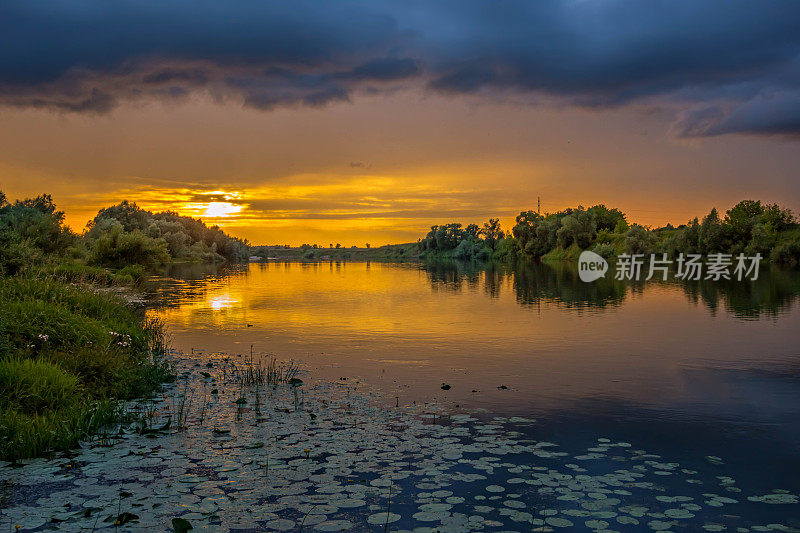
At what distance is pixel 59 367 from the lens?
16109 millimetres

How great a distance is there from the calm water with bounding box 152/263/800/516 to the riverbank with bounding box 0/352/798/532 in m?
1.32

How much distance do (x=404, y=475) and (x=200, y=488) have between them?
11.6 feet

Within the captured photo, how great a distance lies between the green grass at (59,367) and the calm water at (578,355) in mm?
5552

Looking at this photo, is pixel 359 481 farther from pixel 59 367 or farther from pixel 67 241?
pixel 67 241

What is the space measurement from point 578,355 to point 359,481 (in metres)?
16.8

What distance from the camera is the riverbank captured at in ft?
29.9

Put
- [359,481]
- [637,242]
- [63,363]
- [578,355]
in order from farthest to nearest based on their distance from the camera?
[637,242] → [578,355] → [63,363] → [359,481]

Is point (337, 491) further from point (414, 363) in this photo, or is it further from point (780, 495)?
point (414, 363)

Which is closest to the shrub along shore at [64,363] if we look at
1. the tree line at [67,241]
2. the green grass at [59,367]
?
the green grass at [59,367]

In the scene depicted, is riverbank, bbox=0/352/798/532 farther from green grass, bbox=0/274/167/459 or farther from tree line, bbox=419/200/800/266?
tree line, bbox=419/200/800/266

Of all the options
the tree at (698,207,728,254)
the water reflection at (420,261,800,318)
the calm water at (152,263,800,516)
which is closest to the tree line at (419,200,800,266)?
the tree at (698,207,728,254)

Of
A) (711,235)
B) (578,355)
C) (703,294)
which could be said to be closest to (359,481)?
(578,355)

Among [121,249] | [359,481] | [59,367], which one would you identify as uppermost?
[121,249]

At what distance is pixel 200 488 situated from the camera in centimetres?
1026
